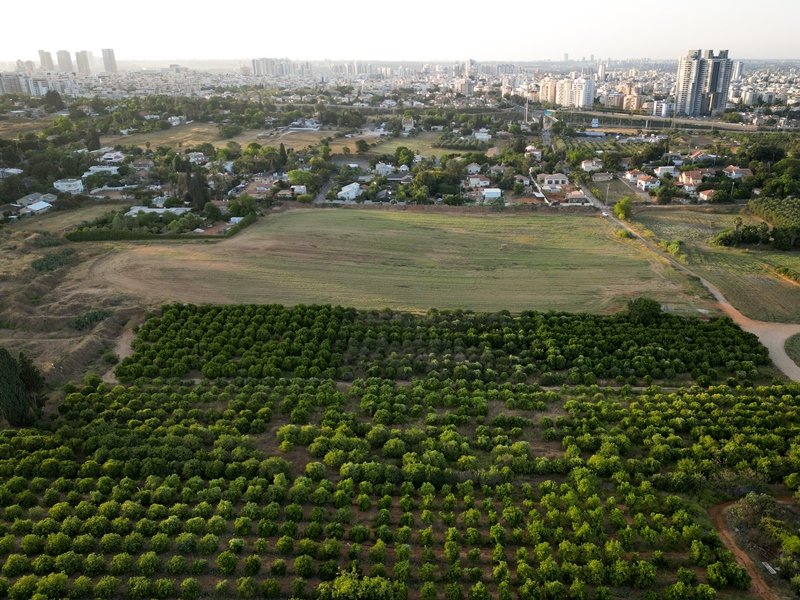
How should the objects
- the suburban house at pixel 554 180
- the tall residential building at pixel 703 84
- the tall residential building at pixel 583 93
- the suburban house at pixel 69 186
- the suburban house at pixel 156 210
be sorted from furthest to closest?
the tall residential building at pixel 583 93
the tall residential building at pixel 703 84
the suburban house at pixel 554 180
the suburban house at pixel 69 186
the suburban house at pixel 156 210

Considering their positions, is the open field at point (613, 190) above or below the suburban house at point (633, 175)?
below

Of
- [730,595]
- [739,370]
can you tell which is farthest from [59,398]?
[739,370]

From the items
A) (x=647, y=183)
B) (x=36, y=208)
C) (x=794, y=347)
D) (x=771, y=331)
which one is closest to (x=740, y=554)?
(x=794, y=347)

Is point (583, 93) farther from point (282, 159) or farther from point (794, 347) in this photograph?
point (794, 347)

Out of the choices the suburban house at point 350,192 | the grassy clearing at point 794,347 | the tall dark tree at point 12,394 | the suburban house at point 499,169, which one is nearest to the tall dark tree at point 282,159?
the suburban house at point 350,192

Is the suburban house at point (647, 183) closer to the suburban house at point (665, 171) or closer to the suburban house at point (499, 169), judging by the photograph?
the suburban house at point (665, 171)

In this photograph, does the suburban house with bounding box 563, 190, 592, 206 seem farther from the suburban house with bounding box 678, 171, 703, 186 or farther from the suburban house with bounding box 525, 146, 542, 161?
the suburban house with bounding box 525, 146, 542, 161

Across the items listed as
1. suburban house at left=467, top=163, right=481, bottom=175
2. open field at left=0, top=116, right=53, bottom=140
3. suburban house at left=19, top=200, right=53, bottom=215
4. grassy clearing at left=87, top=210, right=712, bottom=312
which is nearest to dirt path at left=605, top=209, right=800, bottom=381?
grassy clearing at left=87, top=210, right=712, bottom=312
